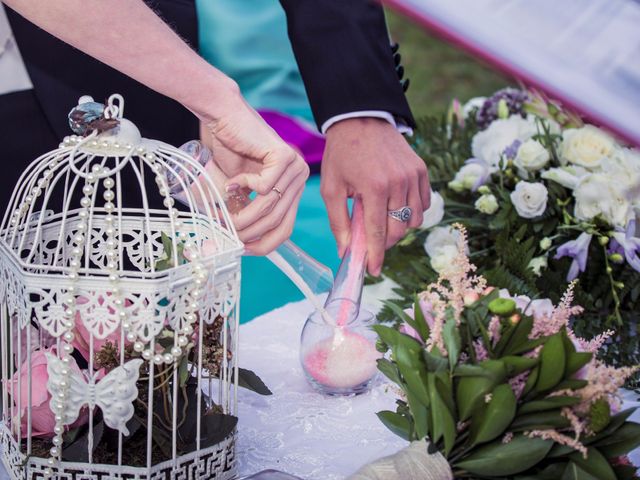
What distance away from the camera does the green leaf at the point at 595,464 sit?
29.6 inches

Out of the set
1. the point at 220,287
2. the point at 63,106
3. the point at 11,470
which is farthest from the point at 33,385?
the point at 63,106

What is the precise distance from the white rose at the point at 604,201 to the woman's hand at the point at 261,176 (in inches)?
22.8

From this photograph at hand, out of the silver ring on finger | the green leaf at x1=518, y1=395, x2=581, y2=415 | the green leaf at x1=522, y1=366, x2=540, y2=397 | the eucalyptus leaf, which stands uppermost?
the green leaf at x1=522, y1=366, x2=540, y2=397

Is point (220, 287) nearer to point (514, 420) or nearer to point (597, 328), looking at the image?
point (514, 420)

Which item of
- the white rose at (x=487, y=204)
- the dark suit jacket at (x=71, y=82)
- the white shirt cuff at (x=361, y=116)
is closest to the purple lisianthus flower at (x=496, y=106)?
the white rose at (x=487, y=204)

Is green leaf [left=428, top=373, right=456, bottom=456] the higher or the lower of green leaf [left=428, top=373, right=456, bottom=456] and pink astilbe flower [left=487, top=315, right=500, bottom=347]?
the lower

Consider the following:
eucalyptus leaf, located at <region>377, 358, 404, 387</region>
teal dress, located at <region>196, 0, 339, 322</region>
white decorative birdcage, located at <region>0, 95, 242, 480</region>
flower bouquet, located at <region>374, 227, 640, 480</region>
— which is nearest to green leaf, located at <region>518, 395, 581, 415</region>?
flower bouquet, located at <region>374, 227, 640, 480</region>

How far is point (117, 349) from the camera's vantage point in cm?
84

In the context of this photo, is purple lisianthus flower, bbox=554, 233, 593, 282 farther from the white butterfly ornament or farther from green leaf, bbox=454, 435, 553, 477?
the white butterfly ornament

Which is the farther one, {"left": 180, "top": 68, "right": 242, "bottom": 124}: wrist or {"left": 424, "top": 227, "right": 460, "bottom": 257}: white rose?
{"left": 424, "top": 227, "right": 460, "bottom": 257}: white rose

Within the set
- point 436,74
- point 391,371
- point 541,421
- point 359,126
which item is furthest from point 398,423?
point 436,74

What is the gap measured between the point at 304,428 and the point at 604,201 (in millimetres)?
673

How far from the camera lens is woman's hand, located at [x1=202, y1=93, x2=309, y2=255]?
99 cm

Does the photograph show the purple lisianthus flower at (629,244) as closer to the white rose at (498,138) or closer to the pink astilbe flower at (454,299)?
the white rose at (498,138)
